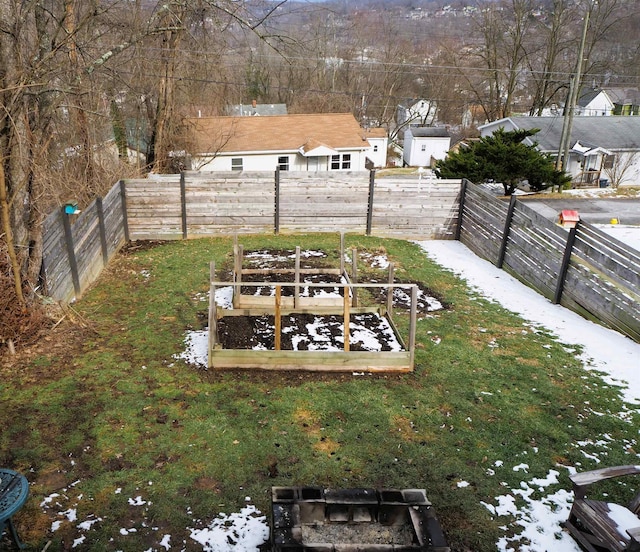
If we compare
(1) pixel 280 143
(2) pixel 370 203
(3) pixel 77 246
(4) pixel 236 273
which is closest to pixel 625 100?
(1) pixel 280 143

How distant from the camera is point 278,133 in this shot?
27156 millimetres

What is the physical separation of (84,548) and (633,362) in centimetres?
694

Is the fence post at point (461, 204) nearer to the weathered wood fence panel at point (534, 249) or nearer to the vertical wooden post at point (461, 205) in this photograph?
the vertical wooden post at point (461, 205)

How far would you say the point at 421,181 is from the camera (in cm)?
1368

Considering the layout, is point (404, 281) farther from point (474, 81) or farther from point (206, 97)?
point (474, 81)

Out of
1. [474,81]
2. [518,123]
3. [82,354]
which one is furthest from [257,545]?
[474,81]

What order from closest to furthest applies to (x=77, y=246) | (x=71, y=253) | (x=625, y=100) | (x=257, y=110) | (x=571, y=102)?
(x=71, y=253)
(x=77, y=246)
(x=571, y=102)
(x=257, y=110)
(x=625, y=100)

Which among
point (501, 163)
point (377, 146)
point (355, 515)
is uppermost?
point (501, 163)

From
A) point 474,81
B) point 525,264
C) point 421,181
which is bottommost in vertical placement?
point 525,264

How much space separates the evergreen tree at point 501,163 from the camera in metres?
20.1

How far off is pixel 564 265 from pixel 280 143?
65.2ft

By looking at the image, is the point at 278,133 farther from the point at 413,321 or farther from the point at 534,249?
the point at 413,321

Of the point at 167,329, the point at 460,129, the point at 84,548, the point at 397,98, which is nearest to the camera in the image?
the point at 84,548

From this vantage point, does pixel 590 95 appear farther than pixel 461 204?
Yes
